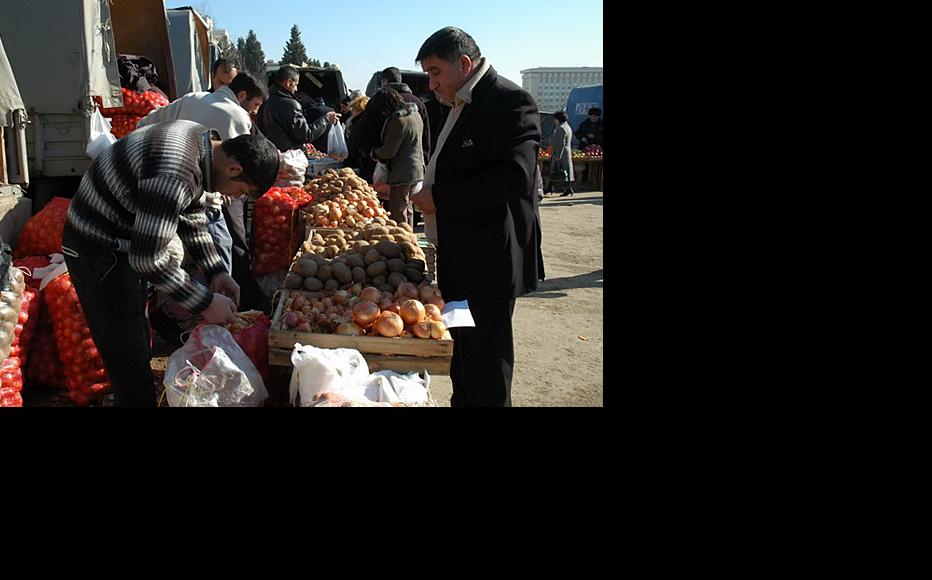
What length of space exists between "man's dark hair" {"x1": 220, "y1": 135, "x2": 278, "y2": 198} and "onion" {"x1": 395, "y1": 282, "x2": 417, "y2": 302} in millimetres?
1135

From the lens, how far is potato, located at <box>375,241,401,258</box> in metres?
4.45

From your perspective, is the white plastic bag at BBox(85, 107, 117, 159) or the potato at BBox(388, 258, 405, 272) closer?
the potato at BBox(388, 258, 405, 272)

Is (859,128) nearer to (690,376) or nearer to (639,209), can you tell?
(639,209)

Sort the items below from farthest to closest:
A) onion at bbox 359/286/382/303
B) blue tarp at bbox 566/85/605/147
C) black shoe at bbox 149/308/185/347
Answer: blue tarp at bbox 566/85/605/147 < black shoe at bbox 149/308/185/347 < onion at bbox 359/286/382/303

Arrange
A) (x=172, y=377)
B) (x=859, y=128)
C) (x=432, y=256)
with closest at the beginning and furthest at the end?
(x=859, y=128)
(x=172, y=377)
(x=432, y=256)

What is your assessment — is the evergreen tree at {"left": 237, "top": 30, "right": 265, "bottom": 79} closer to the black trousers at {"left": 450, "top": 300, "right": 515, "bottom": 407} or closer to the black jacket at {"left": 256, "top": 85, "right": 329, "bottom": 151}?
the black jacket at {"left": 256, "top": 85, "right": 329, "bottom": 151}

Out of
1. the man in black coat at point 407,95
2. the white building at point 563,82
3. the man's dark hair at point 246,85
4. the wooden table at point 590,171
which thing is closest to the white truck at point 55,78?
the man's dark hair at point 246,85

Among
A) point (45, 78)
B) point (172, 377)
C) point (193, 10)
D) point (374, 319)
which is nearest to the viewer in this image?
point (172, 377)

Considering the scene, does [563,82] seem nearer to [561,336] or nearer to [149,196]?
[561,336]

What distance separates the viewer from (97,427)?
5.32 ft

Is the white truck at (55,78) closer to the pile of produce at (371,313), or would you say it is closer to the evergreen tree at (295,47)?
the pile of produce at (371,313)

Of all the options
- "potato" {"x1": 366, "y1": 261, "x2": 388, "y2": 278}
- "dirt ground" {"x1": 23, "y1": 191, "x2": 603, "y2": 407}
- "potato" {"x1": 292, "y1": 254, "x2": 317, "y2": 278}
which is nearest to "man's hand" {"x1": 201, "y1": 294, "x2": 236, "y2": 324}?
"dirt ground" {"x1": 23, "y1": 191, "x2": 603, "y2": 407}

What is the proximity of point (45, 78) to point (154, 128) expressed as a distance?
364 centimetres

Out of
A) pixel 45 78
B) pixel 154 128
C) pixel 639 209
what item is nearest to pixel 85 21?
pixel 45 78
